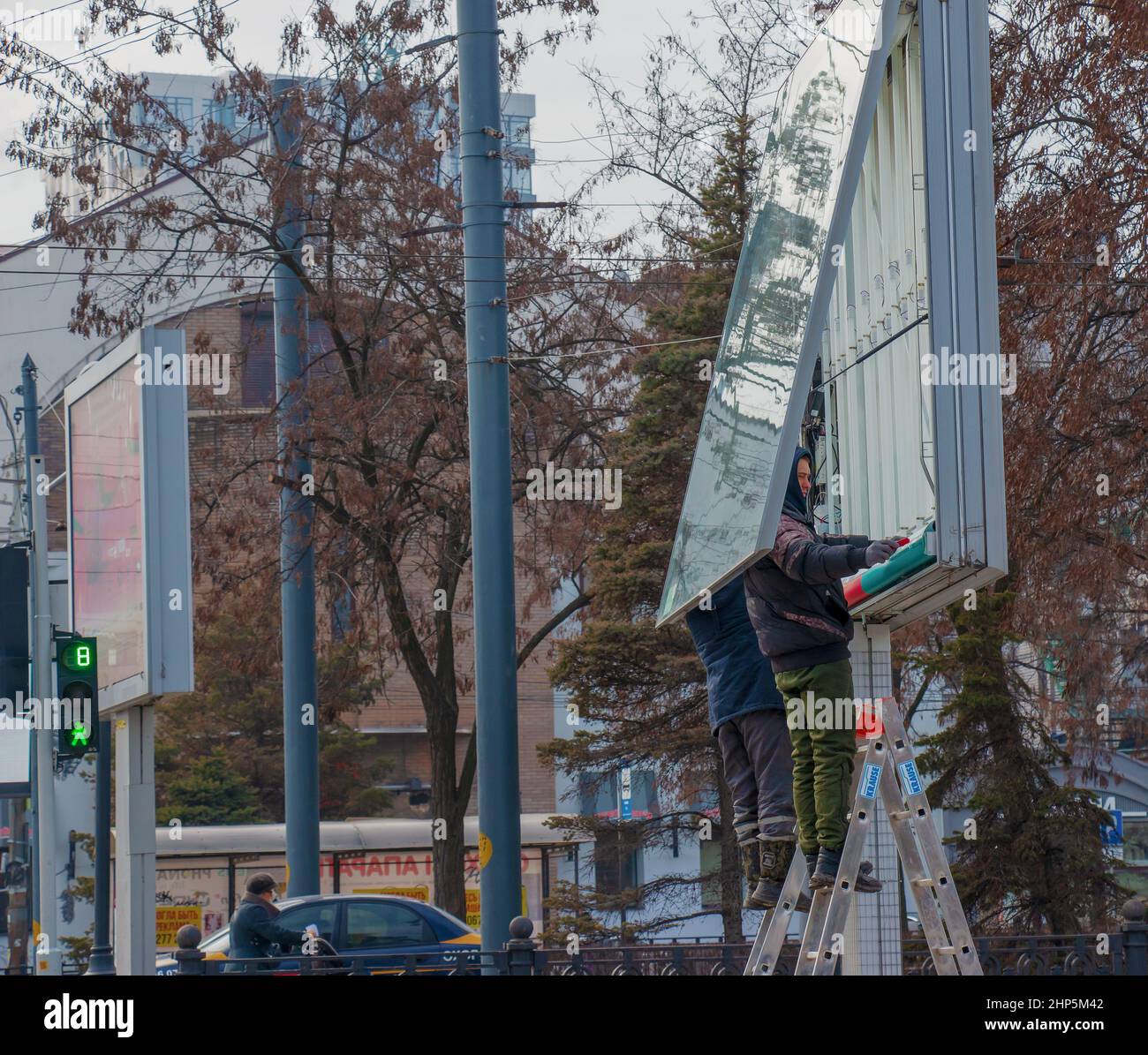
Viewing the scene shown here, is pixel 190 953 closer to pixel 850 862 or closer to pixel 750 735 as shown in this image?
pixel 750 735

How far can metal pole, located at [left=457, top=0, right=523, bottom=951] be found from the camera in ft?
42.9

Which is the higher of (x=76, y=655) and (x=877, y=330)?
(x=877, y=330)

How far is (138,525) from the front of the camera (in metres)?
9.55

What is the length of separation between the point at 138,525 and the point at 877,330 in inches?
183

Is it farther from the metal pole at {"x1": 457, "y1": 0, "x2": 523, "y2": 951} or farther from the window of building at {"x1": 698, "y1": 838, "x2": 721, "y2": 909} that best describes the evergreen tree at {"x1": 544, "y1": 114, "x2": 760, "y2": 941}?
the metal pole at {"x1": 457, "y1": 0, "x2": 523, "y2": 951}

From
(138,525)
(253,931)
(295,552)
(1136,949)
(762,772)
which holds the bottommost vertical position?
(253,931)

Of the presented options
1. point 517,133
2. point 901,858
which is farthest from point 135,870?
point 517,133

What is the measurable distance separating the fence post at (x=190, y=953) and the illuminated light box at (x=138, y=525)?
1457 millimetres

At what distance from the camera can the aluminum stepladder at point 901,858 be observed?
19.6 ft

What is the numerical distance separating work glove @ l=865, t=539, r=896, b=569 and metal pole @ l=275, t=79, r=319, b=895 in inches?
505

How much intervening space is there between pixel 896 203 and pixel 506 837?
7.65 m

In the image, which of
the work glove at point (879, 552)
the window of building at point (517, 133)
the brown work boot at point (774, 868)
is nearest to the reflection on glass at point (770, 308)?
the work glove at point (879, 552)

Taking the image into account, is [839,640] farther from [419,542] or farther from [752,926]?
[752,926]

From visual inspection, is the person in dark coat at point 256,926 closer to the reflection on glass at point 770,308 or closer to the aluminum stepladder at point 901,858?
the reflection on glass at point 770,308
